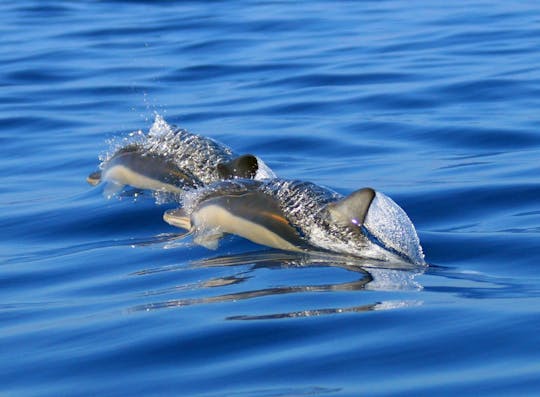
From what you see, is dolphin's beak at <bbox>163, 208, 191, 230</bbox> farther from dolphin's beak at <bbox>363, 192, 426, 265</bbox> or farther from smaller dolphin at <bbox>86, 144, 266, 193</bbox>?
dolphin's beak at <bbox>363, 192, 426, 265</bbox>

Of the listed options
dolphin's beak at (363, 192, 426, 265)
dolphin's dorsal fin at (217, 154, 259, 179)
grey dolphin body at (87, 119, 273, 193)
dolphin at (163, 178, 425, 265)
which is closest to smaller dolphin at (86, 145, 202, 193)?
grey dolphin body at (87, 119, 273, 193)

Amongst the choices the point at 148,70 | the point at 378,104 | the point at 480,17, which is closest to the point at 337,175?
the point at 378,104

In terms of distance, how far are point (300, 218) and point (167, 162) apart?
242 centimetres

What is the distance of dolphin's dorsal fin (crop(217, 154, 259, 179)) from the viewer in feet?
29.9

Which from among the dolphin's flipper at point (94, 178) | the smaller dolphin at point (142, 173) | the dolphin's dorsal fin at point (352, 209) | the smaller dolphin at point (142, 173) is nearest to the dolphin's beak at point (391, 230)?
the dolphin's dorsal fin at point (352, 209)

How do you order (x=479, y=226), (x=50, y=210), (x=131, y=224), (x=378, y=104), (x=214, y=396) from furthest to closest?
(x=378, y=104), (x=50, y=210), (x=131, y=224), (x=479, y=226), (x=214, y=396)

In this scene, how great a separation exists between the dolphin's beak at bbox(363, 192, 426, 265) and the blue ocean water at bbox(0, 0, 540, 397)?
→ 5.5 inches

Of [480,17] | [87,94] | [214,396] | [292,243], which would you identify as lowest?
[214,396]

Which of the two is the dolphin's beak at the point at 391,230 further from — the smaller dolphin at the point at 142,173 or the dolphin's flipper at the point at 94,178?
the dolphin's flipper at the point at 94,178

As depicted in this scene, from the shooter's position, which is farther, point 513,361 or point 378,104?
point 378,104

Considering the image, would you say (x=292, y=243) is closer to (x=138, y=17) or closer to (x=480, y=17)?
(x=480, y=17)

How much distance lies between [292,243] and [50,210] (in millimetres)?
2532

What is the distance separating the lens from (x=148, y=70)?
17.5 m

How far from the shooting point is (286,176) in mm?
10852
